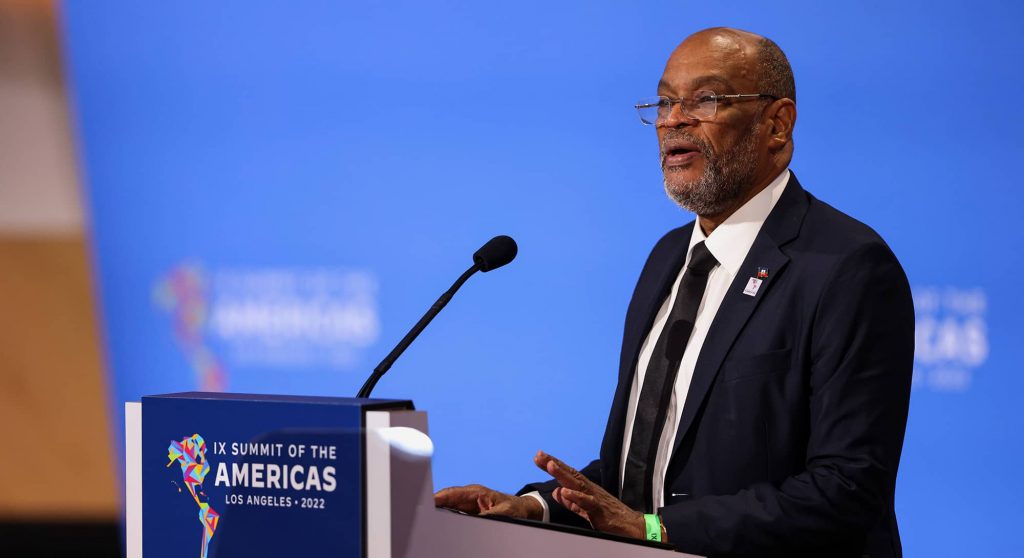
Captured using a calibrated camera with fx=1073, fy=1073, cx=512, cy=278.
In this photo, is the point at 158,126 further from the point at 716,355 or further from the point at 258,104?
the point at 716,355

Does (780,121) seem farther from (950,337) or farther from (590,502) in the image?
(950,337)

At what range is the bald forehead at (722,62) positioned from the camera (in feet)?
7.26

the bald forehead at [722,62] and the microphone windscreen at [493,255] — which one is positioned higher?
the bald forehead at [722,62]

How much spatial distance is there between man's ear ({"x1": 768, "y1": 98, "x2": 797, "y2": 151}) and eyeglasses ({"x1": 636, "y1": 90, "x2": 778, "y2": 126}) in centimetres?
3

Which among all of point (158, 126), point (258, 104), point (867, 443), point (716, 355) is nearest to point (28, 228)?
point (158, 126)

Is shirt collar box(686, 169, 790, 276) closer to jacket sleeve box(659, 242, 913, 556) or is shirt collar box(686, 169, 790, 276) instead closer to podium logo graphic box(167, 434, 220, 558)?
jacket sleeve box(659, 242, 913, 556)

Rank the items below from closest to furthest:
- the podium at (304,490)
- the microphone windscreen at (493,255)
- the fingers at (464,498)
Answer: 1. the podium at (304,490)
2. the fingers at (464,498)
3. the microphone windscreen at (493,255)

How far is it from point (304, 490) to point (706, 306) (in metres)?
1.08

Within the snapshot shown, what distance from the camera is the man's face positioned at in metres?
2.22

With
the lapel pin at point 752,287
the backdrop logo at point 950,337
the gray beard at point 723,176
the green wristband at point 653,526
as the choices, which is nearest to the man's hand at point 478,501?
the green wristband at point 653,526

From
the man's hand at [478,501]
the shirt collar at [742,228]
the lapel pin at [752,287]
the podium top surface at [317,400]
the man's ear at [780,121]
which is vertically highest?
the man's ear at [780,121]

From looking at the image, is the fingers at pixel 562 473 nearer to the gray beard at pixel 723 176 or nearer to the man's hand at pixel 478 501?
the man's hand at pixel 478 501

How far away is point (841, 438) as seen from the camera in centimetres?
187

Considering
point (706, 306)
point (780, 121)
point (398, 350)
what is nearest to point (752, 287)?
point (706, 306)
